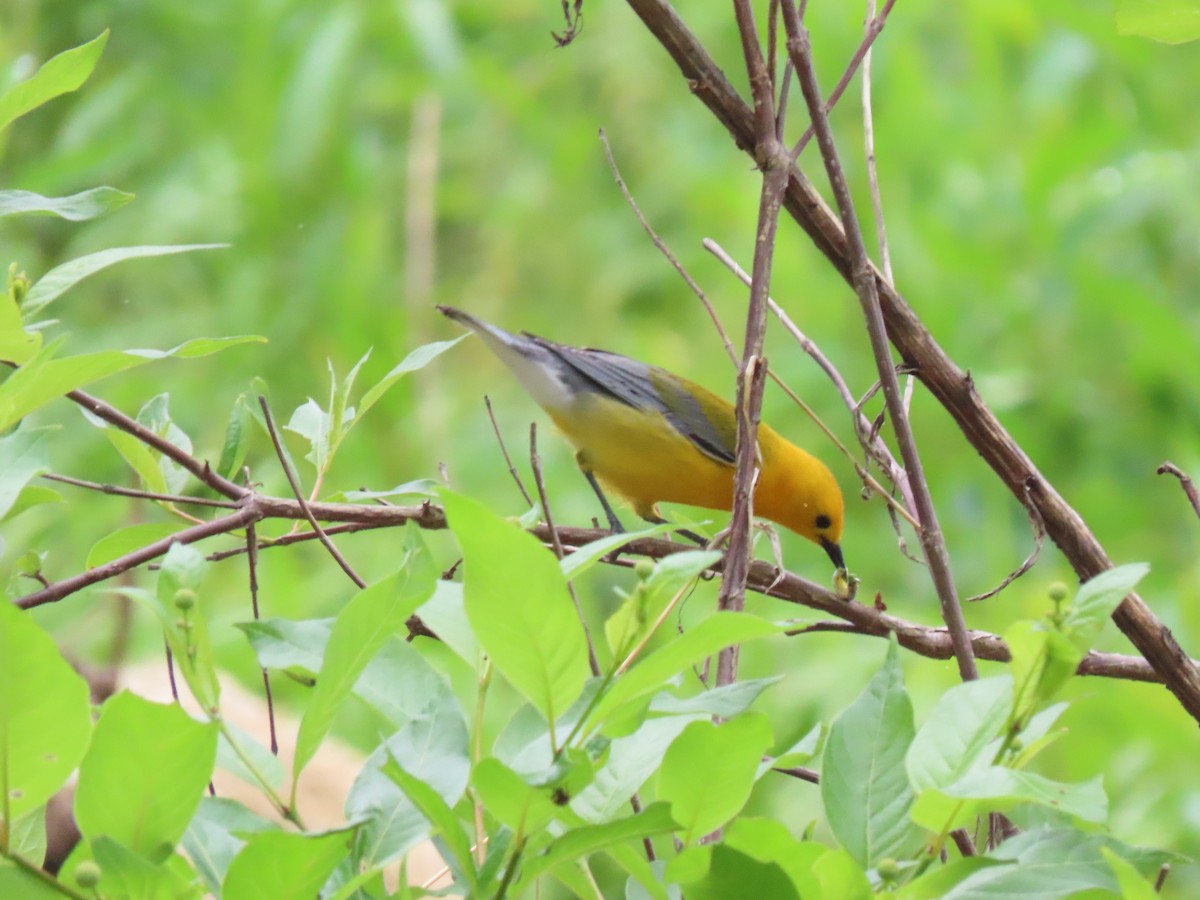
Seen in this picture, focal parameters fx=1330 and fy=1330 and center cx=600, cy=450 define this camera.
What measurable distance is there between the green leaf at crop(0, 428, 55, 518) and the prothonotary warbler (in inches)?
93.9

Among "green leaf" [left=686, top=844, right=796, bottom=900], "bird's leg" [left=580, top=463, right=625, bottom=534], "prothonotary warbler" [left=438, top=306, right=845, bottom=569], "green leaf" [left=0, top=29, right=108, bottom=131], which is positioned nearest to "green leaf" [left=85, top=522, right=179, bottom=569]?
"green leaf" [left=0, top=29, right=108, bottom=131]

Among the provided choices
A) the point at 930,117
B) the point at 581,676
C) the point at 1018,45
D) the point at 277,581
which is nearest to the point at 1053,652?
the point at 581,676

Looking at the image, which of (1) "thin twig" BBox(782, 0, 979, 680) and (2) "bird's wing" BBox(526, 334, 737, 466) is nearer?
(1) "thin twig" BBox(782, 0, 979, 680)

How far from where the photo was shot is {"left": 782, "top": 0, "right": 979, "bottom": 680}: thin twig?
1.05 meters

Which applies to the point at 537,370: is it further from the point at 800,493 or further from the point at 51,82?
the point at 51,82

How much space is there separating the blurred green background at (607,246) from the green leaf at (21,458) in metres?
2.78

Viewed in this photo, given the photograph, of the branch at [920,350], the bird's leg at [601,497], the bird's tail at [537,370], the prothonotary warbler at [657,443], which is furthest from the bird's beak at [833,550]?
→ the branch at [920,350]

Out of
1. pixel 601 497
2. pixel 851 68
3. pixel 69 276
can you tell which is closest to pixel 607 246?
pixel 601 497

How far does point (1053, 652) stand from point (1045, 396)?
408 cm

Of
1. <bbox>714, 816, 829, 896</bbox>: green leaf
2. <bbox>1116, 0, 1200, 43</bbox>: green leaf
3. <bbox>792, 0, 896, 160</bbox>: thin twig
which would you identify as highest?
<bbox>1116, 0, 1200, 43</bbox>: green leaf

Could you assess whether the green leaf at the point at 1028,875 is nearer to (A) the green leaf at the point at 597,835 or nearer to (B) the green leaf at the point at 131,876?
(A) the green leaf at the point at 597,835

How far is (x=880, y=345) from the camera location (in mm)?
1103

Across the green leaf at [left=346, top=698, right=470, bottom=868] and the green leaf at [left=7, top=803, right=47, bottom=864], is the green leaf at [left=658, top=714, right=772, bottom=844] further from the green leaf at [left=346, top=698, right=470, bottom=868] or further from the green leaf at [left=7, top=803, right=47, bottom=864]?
the green leaf at [left=7, top=803, right=47, bottom=864]

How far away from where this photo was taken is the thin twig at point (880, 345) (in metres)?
1.05
